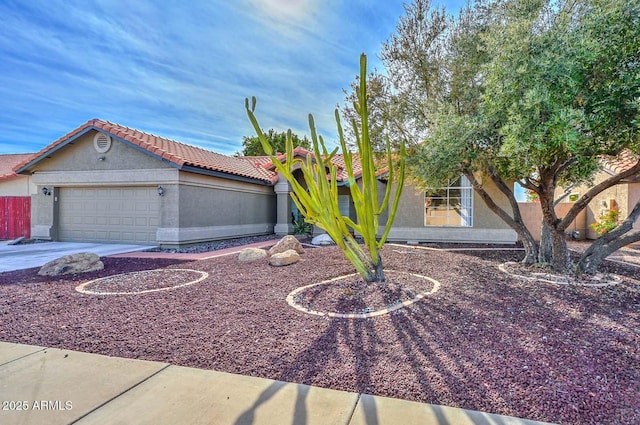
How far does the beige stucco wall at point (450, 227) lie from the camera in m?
14.6

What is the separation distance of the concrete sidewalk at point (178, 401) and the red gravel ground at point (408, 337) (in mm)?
198

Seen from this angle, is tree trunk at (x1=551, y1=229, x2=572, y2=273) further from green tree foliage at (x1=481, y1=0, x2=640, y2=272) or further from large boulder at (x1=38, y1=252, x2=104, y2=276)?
large boulder at (x1=38, y1=252, x2=104, y2=276)

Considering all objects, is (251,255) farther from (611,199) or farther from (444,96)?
(611,199)

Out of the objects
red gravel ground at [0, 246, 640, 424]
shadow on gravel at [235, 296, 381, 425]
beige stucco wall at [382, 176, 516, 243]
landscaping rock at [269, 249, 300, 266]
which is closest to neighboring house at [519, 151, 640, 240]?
beige stucco wall at [382, 176, 516, 243]

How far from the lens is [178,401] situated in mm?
3098

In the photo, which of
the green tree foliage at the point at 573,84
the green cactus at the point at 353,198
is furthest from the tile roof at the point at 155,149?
the green tree foliage at the point at 573,84

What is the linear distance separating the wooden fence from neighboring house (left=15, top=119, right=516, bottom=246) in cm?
163

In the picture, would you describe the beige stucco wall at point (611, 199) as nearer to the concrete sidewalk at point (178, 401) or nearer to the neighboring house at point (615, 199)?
the neighboring house at point (615, 199)

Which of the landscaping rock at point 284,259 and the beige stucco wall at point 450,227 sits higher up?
the beige stucco wall at point 450,227

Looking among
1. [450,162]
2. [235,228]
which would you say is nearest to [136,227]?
[235,228]

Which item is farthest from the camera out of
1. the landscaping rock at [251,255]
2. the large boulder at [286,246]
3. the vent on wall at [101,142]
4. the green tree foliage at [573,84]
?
the vent on wall at [101,142]

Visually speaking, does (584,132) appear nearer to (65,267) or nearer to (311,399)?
(311,399)

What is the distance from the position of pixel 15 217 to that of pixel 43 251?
7.70 metres

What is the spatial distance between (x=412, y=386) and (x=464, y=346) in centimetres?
120
